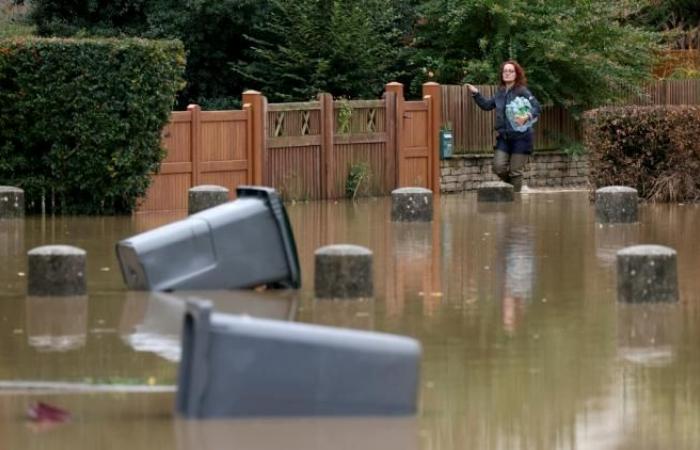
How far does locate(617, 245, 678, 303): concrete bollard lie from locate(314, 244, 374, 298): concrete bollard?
1.80 metres

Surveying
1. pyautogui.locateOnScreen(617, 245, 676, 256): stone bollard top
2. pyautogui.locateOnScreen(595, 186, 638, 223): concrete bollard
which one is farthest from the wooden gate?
pyautogui.locateOnScreen(617, 245, 676, 256): stone bollard top

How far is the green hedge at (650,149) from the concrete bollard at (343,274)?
35.9 feet

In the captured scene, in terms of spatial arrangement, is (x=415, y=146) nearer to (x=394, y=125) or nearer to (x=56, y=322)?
(x=394, y=125)

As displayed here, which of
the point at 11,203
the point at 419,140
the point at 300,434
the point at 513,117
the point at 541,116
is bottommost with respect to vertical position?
the point at 300,434

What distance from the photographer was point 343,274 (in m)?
12.5

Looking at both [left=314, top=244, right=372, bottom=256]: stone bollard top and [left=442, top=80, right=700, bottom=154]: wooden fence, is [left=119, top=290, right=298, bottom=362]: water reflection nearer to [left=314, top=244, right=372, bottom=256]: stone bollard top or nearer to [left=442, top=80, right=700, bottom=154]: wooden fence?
[left=314, top=244, right=372, bottom=256]: stone bollard top

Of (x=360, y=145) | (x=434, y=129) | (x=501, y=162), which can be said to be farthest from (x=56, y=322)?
(x=434, y=129)

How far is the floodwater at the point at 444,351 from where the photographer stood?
8070 millimetres

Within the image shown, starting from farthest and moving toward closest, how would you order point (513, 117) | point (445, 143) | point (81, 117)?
1. point (445, 143)
2. point (513, 117)
3. point (81, 117)

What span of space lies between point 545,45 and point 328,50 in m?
3.67

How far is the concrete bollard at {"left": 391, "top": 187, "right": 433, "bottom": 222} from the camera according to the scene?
64.6 feet

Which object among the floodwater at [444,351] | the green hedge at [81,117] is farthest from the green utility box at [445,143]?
the floodwater at [444,351]

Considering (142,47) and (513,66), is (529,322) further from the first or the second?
(513,66)

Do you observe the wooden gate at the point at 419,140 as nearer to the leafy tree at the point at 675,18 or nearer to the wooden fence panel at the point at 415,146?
the wooden fence panel at the point at 415,146
